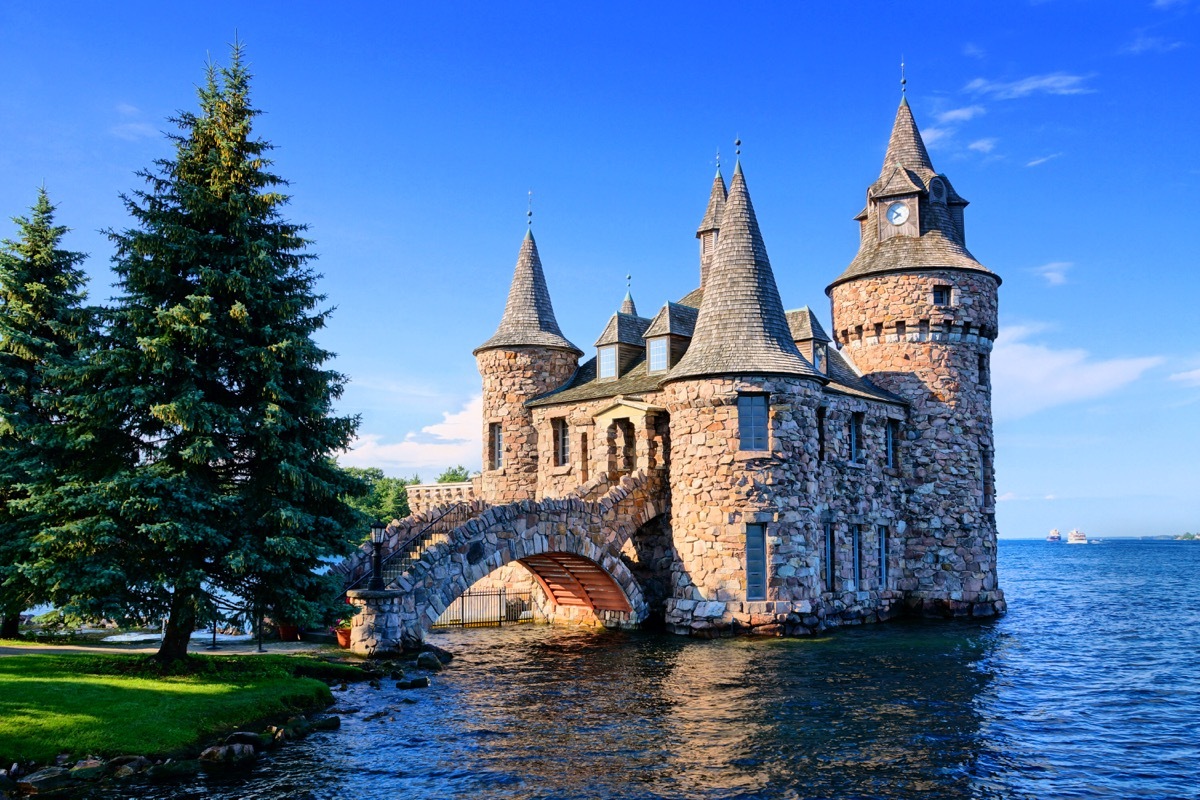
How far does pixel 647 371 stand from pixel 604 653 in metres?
12.1

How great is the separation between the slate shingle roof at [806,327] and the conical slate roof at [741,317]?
4.33 metres

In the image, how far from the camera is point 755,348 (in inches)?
1157

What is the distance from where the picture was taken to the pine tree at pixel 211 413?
16562 mm

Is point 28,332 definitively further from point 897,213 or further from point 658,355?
point 897,213

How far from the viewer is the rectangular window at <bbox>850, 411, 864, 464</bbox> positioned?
3372 centimetres

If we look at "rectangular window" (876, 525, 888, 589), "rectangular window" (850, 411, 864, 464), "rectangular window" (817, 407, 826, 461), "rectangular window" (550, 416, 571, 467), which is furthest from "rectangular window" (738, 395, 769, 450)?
"rectangular window" (550, 416, 571, 467)

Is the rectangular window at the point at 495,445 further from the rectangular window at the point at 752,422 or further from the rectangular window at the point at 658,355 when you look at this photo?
the rectangular window at the point at 752,422

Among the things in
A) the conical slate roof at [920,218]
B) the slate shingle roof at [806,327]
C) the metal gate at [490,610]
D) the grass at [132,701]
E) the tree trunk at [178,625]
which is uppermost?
the conical slate roof at [920,218]

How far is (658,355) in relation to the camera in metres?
34.9

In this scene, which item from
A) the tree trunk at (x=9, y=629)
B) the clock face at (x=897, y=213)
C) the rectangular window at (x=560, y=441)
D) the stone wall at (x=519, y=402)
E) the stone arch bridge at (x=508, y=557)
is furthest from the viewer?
the stone wall at (x=519, y=402)

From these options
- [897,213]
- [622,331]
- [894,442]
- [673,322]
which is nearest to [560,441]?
[622,331]

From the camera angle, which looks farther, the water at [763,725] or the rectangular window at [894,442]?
the rectangular window at [894,442]

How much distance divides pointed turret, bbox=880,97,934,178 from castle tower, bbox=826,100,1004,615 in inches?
71.2

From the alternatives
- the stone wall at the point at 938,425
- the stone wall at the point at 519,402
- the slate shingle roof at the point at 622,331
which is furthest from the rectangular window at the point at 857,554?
the stone wall at the point at 519,402
